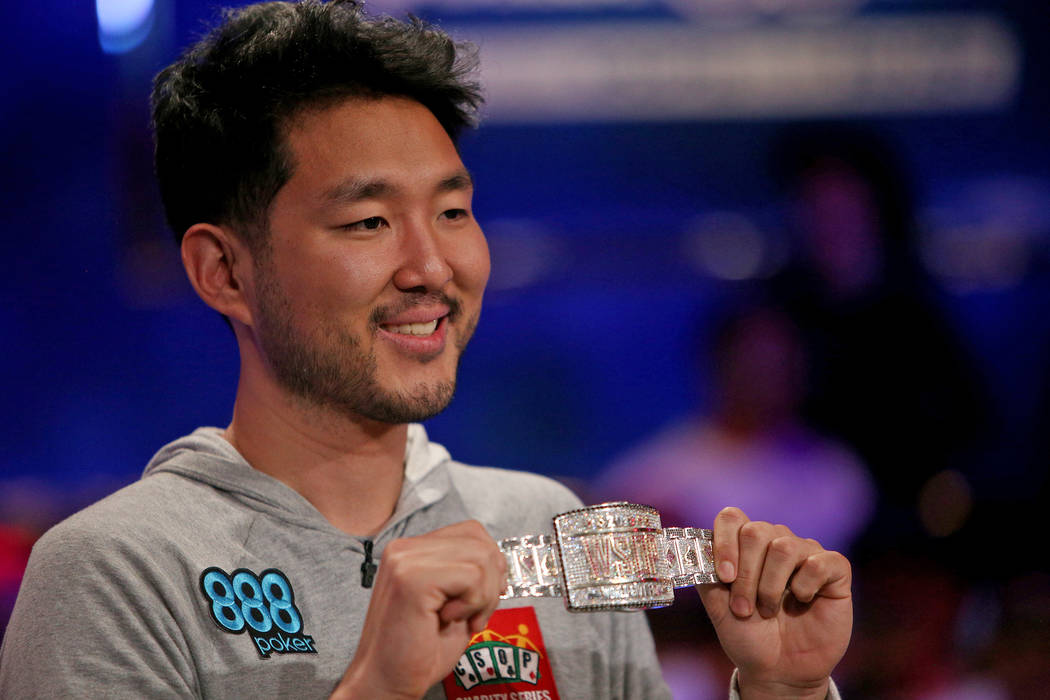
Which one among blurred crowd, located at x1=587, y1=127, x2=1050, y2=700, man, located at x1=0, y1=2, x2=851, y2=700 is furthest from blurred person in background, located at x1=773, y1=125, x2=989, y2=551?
man, located at x1=0, y1=2, x2=851, y2=700

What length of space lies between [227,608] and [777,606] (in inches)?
28.9

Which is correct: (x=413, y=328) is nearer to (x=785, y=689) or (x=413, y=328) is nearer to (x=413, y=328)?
(x=413, y=328)

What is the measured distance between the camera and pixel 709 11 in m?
3.06

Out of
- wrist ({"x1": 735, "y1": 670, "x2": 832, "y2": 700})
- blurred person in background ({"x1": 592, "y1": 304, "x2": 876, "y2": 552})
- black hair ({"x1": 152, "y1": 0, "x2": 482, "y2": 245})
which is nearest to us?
wrist ({"x1": 735, "y1": 670, "x2": 832, "y2": 700})

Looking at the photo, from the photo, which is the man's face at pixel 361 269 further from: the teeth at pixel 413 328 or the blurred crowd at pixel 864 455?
the blurred crowd at pixel 864 455

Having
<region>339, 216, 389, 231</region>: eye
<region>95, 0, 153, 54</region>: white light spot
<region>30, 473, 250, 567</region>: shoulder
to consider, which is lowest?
<region>30, 473, 250, 567</region>: shoulder

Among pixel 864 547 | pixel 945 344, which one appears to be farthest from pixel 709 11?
pixel 864 547

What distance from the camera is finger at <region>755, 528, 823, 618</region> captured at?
1.31 m

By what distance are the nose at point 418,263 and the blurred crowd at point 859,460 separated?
4.77 ft

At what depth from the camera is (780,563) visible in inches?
51.6

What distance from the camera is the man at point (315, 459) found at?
1315 millimetres

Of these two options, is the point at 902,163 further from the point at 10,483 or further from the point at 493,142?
the point at 10,483

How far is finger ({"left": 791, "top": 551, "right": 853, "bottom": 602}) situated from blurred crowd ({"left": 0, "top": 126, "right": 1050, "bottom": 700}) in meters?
1.24

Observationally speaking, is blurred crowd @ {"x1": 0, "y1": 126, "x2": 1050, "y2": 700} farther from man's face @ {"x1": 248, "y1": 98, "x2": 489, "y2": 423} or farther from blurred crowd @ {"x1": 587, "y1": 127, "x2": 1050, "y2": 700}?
man's face @ {"x1": 248, "y1": 98, "x2": 489, "y2": 423}
